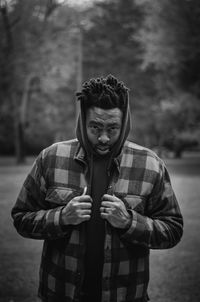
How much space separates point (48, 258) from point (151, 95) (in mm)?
32202

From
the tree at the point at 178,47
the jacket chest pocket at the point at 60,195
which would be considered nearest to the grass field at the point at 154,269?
the jacket chest pocket at the point at 60,195

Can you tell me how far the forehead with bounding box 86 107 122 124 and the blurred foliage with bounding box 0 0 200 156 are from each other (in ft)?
61.4

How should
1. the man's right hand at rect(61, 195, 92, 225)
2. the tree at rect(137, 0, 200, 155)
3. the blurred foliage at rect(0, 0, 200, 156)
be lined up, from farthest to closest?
the blurred foliage at rect(0, 0, 200, 156) → the tree at rect(137, 0, 200, 155) → the man's right hand at rect(61, 195, 92, 225)

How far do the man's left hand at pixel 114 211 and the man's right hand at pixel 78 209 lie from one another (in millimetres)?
71

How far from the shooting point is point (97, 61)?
34938 millimetres

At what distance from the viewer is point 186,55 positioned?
2084cm

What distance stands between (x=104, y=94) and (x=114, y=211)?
589mm

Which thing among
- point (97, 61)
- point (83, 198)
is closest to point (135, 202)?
point (83, 198)

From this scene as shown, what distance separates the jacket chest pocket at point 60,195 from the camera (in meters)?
2.40

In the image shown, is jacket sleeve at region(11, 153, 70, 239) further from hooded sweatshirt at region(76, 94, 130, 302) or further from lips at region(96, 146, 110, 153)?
lips at region(96, 146, 110, 153)

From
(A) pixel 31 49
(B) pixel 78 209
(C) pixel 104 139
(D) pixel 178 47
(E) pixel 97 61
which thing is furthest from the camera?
(E) pixel 97 61

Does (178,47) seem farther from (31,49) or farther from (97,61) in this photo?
(97,61)

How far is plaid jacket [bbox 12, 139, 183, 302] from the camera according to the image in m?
2.34

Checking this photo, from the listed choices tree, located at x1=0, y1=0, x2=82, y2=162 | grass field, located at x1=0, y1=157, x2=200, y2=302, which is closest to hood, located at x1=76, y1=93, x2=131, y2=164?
grass field, located at x1=0, y1=157, x2=200, y2=302
